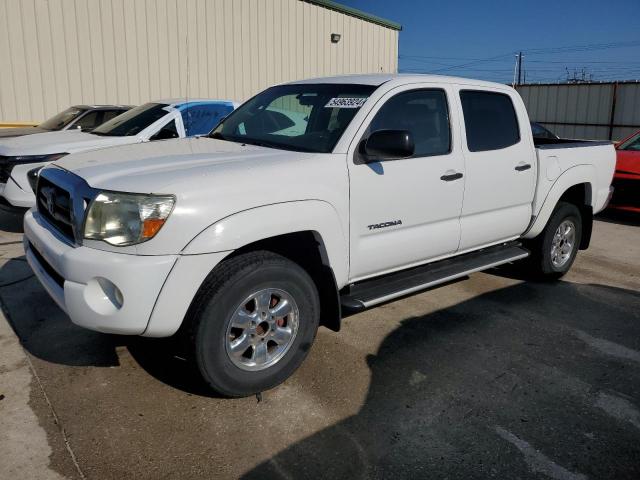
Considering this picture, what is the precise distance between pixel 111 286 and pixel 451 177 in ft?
8.07

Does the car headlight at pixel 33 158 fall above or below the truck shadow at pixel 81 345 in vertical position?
above

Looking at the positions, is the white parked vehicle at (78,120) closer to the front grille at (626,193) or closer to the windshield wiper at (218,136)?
the windshield wiper at (218,136)

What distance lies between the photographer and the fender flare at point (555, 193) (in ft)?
16.7

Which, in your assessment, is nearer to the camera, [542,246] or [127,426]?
[127,426]

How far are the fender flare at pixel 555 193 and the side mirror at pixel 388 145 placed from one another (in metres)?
2.10

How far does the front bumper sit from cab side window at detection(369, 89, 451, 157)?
1850mm

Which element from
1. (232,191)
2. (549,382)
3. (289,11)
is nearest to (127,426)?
(232,191)

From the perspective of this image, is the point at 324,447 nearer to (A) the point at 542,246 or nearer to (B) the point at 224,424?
(B) the point at 224,424

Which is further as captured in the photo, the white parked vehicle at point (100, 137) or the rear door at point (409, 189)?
the white parked vehicle at point (100, 137)

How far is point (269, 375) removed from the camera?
10.8 ft

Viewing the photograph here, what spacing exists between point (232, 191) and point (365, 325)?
1.92 m

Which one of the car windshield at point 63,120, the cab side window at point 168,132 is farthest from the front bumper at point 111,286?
the car windshield at point 63,120

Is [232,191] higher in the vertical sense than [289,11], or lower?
lower

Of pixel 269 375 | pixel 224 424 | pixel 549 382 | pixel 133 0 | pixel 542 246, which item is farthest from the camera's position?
pixel 133 0
